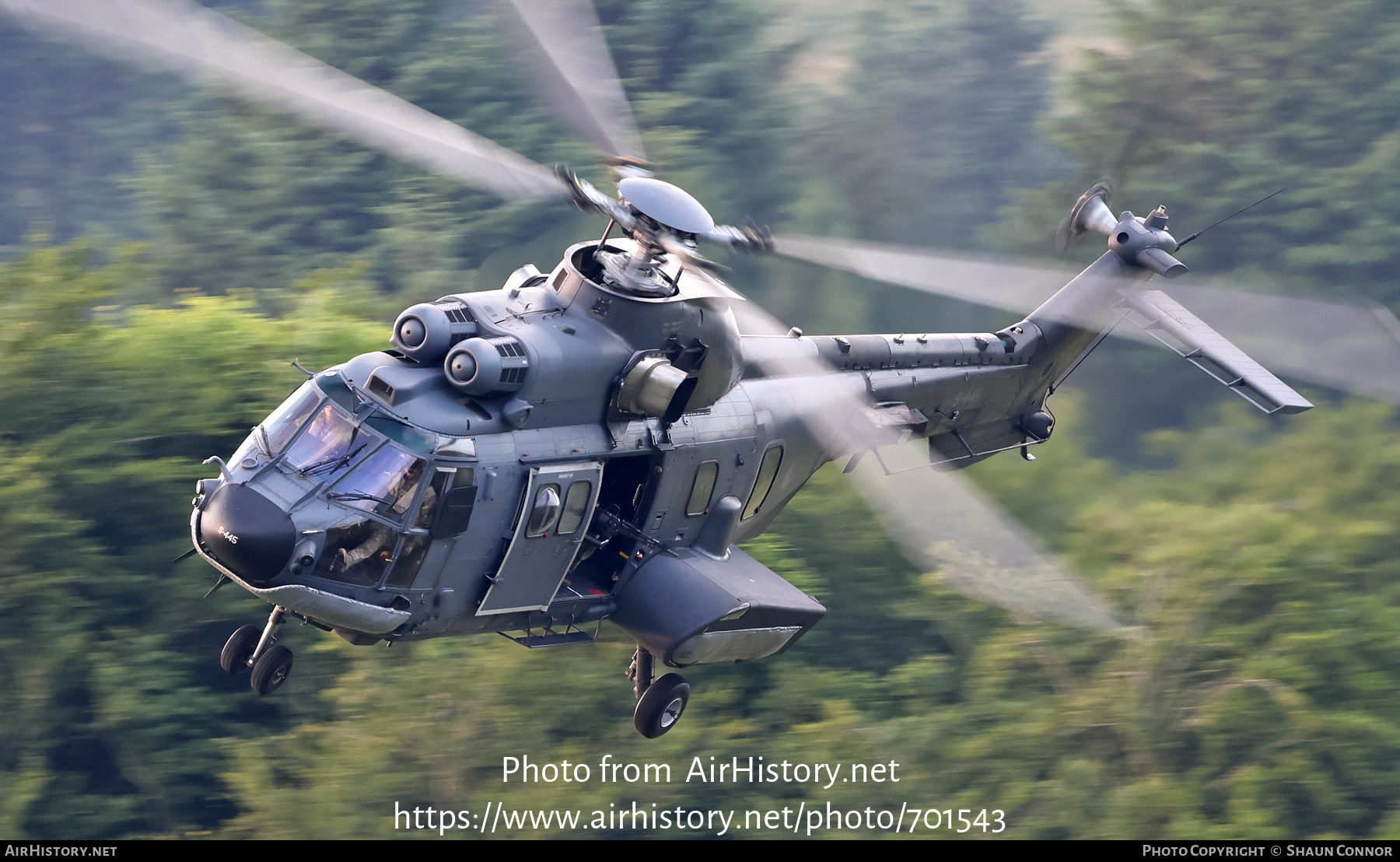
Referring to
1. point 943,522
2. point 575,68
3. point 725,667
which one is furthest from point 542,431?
point 943,522

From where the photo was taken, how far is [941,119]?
43.7 m

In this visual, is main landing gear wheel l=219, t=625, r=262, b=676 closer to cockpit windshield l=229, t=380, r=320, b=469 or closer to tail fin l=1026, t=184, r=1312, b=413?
cockpit windshield l=229, t=380, r=320, b=469

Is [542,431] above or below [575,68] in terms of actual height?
below

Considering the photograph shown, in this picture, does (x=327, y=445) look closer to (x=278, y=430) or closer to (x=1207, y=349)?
(x=278, y=430)

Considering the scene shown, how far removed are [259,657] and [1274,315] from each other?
8994 mm

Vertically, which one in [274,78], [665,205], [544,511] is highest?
[665,205]

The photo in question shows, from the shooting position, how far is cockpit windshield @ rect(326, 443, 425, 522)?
1070 cm

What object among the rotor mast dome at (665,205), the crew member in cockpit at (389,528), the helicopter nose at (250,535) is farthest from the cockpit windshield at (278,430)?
the rotor mast dome at (665,205)

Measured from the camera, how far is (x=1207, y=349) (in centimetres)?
1398

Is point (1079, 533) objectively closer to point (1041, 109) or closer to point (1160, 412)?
point (1160, 412)

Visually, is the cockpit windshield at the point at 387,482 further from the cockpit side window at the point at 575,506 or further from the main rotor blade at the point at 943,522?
the main rotor blade at the point at 943,522

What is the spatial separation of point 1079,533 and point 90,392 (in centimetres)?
1316

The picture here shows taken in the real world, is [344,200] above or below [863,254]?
below
